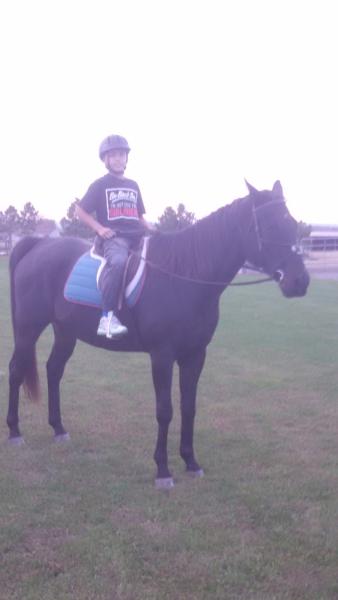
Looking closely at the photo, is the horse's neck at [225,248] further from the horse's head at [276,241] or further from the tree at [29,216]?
the tree at [29,216]

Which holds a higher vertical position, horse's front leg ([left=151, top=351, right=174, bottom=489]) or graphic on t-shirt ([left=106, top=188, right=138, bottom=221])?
graphic on t-shirt ([left=106, top=188, right=138, bottom=221])

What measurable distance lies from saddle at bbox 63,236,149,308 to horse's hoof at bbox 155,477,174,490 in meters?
1.51

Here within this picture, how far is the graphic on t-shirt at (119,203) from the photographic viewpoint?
5949 mm

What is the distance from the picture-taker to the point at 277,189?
17.8 feet

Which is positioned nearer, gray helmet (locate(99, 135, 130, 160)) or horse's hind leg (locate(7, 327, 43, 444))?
gray helmet (locate(99, 135, 130, 160))

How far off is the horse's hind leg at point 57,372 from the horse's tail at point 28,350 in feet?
0.55

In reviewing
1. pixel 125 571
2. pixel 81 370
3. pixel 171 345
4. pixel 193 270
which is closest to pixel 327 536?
pixel 125 571

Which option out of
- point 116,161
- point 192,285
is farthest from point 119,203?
point 192,285

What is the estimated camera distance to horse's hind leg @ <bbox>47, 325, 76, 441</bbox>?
22.3ft

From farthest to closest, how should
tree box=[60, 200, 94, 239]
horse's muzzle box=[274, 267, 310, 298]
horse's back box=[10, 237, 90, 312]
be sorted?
tree box=[60, 200, 94, 239] < horse's back box=[10, 237, 90, 312] < horse's muzzle box=[274, 267, 310, 298]

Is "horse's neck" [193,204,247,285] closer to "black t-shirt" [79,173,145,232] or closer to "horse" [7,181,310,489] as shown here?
"horse" [7,181,310,489]

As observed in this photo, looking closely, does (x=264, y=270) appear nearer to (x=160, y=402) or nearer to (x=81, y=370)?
(x=160, y=402)

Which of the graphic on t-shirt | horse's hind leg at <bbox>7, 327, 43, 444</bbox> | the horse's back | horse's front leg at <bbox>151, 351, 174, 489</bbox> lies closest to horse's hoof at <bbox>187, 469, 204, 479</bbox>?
horse's front leg at <bbox>151, 351, 174, 489</bbox>

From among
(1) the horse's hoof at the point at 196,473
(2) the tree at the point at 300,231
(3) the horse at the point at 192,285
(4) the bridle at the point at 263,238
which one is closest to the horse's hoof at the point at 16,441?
(3) the horse at the point at 192,285
